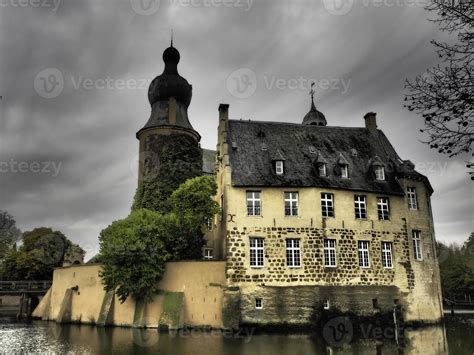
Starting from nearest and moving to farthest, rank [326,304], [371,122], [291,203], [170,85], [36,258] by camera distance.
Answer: [326,304] → [291,203] → [371,122] → [170,85] → [36,258]

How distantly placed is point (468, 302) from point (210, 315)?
32108 mm

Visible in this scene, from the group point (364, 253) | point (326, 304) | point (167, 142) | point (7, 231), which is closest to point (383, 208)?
point (364, 253)

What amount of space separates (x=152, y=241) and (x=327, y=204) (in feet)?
38.0

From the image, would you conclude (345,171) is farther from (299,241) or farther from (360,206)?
(299,241)

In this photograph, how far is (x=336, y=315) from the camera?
2677 centimetres

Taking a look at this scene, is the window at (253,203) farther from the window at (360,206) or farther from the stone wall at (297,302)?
the window at (360,206)

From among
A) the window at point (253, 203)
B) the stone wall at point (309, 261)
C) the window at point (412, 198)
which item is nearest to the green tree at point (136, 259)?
the stone wall at point (309, 261)

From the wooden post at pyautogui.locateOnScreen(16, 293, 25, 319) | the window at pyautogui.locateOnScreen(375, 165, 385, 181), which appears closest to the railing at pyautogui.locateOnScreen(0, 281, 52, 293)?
the wooden post at pyautogui.locateOnScreen(16, 293, 25, 319)

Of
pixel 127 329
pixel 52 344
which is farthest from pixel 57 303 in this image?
pixel 52 344

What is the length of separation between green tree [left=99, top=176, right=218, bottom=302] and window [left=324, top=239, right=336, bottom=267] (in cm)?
760

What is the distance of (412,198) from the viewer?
31031mm

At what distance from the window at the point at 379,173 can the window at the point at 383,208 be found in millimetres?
1477

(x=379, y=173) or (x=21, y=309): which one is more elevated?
(x=379, y=173)

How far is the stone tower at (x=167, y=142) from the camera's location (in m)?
35.4
